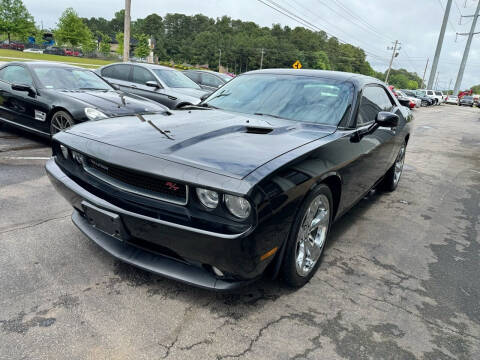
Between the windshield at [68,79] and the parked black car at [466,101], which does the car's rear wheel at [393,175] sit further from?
the parked black car at [466,101]

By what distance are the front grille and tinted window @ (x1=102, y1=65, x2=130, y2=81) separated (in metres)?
7.27

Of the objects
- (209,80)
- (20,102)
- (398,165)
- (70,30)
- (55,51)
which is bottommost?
(398,165)

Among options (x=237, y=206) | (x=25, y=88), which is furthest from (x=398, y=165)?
(x=25, y=88)

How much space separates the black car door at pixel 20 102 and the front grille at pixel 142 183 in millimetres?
3943

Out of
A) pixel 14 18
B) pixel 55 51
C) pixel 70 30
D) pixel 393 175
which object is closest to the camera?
pixel 393 175

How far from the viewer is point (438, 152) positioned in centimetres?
886

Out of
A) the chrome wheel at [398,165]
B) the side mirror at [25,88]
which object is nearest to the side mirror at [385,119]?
the chrome wheel at [398,165]

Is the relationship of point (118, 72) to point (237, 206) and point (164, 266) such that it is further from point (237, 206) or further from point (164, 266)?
point (237, 206)

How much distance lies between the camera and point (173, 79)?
350 inches

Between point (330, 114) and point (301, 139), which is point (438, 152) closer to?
point (330, 114)

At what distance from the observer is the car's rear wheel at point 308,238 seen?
2.28 m

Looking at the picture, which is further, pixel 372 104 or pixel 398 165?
pixel 398 165

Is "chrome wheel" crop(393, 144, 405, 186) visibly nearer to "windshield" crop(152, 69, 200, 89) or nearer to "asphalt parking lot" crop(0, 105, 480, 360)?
"asphalt parking lot" crop(0, 105, 480, 360)

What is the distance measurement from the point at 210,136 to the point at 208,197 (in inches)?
23.7
